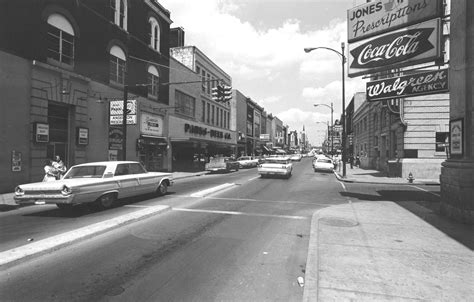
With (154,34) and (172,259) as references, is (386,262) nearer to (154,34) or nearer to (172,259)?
(172,259)

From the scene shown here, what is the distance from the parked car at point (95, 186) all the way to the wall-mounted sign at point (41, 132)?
5949 mm

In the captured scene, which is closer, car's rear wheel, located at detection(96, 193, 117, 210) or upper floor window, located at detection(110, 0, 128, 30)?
car's rear wheel, located at detection(96, 193, 117, 210)

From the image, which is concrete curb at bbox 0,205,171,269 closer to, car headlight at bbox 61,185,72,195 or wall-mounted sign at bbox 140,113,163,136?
car headlight at bbox 61,185,72,195

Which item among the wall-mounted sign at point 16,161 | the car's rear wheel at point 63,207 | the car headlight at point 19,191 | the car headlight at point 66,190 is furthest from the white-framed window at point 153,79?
the car headlight at point 66,190

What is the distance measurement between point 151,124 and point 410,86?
20.5 metres

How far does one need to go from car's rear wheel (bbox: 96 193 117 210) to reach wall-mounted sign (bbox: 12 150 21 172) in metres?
Answer: 7.31

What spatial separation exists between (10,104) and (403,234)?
53.5ft

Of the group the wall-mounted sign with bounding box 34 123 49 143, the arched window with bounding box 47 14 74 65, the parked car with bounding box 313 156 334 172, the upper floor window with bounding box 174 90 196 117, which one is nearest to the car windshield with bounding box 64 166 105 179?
the wall-mounted sign with bounding box 34 123 49 143

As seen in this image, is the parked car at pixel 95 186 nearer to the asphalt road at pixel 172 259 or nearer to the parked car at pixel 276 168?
the asphalt road at pixel 172 259

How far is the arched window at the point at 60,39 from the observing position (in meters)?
16.7

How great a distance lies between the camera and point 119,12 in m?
22.8

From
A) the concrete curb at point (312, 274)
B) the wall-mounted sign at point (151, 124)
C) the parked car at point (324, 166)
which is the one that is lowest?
the concrete curb at point (312, 274)

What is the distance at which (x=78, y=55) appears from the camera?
18.6 m

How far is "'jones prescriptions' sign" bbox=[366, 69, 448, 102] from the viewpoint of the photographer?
11148mm
